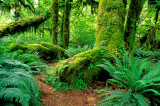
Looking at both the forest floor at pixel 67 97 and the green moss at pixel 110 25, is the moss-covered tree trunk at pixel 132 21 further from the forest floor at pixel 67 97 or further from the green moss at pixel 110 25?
the forest floor at pixel 67 97

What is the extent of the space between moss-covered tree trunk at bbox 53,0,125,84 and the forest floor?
0.41m

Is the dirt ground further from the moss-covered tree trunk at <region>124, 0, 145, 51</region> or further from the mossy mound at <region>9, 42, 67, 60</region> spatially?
the mossy mound at <region>9, 42, 67, 60</region>

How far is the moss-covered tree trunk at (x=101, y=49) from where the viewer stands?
3.28 meters

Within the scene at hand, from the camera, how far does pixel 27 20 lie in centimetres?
794

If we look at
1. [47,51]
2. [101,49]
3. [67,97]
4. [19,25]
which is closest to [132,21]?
[101,49]

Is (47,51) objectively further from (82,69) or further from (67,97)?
(67,97)

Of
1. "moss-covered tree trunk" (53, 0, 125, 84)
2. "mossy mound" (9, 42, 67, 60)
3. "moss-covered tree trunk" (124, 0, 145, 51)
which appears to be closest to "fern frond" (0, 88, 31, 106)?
"moss-covered tree trunk" (53, 0, 125, 84)

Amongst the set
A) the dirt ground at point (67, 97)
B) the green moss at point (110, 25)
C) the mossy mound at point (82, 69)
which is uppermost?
the green moss at point (110, 25)

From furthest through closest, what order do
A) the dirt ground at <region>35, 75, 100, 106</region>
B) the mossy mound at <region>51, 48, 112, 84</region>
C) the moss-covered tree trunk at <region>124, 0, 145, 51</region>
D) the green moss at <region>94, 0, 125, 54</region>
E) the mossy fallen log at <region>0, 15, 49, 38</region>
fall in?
the mossy fallen log at <region>0, 15, 49, 38</region> → the moss-covered tree trunk at <region>124, 0, 145, 51</region> → the green moss at <region>94, 0, 125, 54</region> → the mossy mound at <region>51, 48, 112, 84</region> → the dirt ground at <region>35, 75, 100, 106</region>

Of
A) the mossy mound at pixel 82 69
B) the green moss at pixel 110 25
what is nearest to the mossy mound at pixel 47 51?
the mossy mound at pixel 82 69

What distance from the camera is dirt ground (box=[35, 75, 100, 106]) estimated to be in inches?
101

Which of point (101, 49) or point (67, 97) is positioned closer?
point (67, 97)

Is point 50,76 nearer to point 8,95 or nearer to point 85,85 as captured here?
point 85,85

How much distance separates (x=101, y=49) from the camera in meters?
3.73
